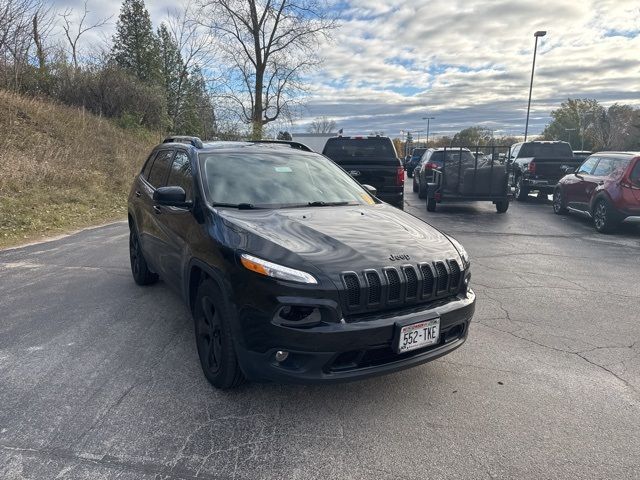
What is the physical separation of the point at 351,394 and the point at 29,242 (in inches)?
305

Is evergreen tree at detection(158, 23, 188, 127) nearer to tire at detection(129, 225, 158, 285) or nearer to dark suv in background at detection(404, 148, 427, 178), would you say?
dark suv in background at detection(404, 148, 427, 178)

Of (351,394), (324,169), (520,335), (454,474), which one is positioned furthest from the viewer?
(324,169)

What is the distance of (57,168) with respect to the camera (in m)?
13.7

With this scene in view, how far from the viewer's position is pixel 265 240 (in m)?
2.93

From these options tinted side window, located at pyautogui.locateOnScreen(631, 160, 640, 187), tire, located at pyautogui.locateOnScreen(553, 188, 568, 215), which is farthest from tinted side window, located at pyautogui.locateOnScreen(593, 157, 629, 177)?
tire, located at pyautogui.locateOnScreen(553, 188, 568, 215)

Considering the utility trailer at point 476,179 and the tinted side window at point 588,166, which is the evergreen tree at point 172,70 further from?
the tinted side window at point 588,166

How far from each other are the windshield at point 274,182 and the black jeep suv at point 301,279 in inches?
0.6

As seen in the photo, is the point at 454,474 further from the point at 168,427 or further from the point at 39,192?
the point at 39,192

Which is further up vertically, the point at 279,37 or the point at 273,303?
the point at 279,37

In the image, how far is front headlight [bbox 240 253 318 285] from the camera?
2.67 meters

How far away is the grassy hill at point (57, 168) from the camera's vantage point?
1021 centimetres

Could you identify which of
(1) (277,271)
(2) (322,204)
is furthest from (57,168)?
(1) (277,271)

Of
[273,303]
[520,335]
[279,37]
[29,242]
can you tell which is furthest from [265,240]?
[279,37]

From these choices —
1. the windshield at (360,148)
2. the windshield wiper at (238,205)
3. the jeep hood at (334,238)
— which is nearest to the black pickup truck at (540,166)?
the windshield at (360,148)
